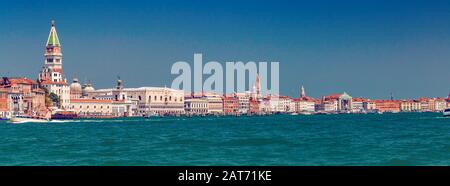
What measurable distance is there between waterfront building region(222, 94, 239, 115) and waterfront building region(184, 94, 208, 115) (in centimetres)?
463

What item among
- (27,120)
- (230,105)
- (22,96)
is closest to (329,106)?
(230,105)

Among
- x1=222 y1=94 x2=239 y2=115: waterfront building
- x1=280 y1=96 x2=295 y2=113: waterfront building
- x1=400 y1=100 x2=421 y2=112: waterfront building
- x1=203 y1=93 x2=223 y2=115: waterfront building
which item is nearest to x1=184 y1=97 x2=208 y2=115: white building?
x1=203 y1=93 x2=223 y2=115: waterfront building

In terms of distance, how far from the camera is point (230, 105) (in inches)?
4980

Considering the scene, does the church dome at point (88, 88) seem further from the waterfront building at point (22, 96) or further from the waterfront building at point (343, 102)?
the waterfront building at point (343, 102)

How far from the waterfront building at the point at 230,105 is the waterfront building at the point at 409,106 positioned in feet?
152

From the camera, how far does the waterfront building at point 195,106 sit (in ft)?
388

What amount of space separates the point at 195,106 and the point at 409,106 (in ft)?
195

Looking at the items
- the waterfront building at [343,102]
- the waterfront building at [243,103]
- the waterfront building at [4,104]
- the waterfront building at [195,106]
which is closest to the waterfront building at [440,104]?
the waterfront building at [343,102]


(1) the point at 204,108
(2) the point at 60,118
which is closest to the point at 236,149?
(2) the point at 60,118

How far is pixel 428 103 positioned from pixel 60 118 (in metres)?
106

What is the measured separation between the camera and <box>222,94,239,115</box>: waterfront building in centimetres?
12506
